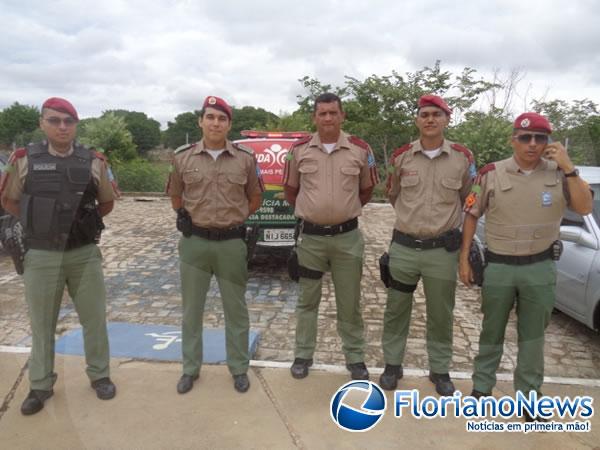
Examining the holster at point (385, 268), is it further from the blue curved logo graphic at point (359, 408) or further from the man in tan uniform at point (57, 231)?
the man in tan uniform at point (57, 231)

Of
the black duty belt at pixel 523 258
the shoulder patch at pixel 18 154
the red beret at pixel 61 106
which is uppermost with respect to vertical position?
the red beret at pixel 61 106

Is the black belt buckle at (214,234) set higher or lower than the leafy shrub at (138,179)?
higher

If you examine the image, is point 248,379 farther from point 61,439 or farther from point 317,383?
point 61,439

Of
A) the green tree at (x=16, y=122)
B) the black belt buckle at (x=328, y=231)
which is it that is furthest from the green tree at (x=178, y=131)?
the black belt buckle at (x=328, y=231)

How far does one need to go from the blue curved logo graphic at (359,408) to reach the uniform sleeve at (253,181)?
58.0 inches

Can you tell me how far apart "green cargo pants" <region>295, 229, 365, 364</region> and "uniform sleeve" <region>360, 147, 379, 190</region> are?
34cm

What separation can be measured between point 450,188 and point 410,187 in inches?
9.9

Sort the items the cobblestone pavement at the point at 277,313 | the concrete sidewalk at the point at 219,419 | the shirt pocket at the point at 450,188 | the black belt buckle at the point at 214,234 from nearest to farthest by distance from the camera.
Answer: the concrete sidewalk at the point at 219,419
the shirt pocket at the point at 450,188
the black belt buckle at the point at 214,234
the cobblestone pavement at the point at 277,313

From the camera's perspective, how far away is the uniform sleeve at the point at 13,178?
2.79 m

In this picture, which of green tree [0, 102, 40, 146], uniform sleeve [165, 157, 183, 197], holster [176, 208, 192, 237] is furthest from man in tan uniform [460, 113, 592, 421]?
green tree [0, 102, 40, 146]

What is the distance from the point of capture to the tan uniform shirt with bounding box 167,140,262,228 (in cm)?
303

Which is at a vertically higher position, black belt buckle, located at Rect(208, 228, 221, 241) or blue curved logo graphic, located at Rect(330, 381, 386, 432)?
black belt buckle, located at Rect(208, 228, 221, 241)

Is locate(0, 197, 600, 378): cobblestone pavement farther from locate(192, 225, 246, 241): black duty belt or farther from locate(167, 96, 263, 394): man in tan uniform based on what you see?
locate(192, 225, 246, 241): black duty belt

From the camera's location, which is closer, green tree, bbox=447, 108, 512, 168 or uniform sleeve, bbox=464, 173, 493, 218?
uniform sleeve, bbox=464, 173, 493, 218
